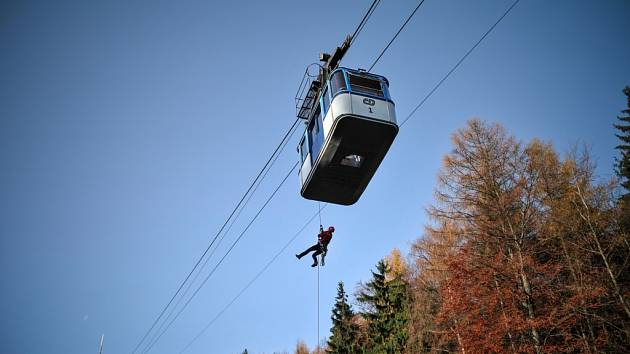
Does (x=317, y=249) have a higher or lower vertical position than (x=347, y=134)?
lower

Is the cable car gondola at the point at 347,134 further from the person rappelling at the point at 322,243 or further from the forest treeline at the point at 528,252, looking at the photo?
the forest treeline at the point at 528,252

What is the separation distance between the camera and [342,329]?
33.6 m

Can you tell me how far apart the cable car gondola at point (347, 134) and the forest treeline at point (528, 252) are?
642 cm

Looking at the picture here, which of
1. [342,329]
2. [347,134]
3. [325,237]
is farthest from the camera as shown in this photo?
[342,329]

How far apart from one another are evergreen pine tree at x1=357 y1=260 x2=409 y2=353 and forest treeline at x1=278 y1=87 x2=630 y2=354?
5823 mm

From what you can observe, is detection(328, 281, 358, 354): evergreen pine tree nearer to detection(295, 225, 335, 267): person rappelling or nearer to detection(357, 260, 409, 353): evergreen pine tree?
detection(357, 260, 409, 353): evergreen pine tree

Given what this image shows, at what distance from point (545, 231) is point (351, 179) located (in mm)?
9766

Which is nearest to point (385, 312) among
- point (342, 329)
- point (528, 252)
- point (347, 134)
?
point (342, 329)

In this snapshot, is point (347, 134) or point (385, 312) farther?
point (385, 312)

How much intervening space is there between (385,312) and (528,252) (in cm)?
1495

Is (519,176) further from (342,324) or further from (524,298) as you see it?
(342,324)

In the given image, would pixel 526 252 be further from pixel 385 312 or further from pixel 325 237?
pixel 385 312

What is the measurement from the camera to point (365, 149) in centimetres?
1073

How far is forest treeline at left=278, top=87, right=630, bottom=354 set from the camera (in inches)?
549
